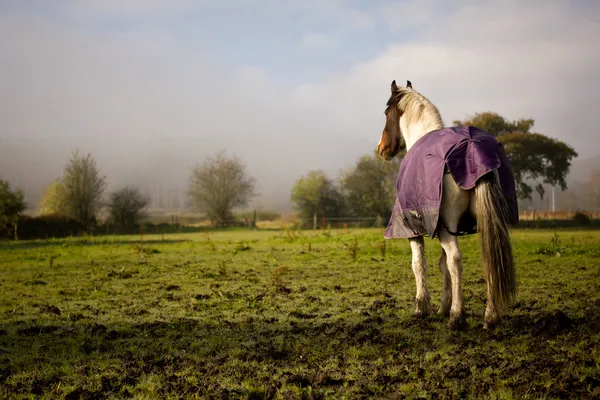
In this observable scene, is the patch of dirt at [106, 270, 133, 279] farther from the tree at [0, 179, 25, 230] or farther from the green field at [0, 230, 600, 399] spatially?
the tree at [0, 179, 25, 230]

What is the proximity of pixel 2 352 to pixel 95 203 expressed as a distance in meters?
35.7

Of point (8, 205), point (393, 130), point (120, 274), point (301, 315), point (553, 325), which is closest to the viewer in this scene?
point (553, 325)

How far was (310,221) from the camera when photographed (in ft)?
124

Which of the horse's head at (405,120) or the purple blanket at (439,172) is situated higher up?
the horse's head at (405,120)

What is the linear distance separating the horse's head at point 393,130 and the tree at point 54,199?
35148 mm

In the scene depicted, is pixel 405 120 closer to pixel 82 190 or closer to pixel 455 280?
pixel 455 280

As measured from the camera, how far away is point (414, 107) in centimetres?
600

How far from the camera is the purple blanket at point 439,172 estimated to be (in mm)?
4805

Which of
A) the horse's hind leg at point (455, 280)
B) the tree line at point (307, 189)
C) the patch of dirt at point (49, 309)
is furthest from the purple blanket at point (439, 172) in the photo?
the tree line at point (307, 189)

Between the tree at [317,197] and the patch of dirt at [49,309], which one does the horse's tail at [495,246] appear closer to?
the patch of dirt at [49,309]

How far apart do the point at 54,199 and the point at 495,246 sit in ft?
129

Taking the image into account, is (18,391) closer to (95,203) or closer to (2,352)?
→ (2,352)

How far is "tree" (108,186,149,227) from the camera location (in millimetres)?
39531

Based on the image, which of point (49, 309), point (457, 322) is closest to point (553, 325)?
point (457, 322)
